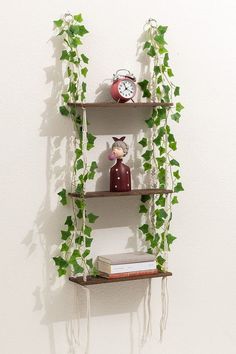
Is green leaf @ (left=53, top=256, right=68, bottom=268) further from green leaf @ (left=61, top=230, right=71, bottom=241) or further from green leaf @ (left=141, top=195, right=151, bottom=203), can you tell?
green leaf @ (left=141, top=195, right=151, bottom=203)

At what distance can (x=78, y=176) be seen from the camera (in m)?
2.67

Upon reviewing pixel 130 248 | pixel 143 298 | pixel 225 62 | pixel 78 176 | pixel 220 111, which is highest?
pixel 225 62

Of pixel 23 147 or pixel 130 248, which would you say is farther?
pixel 130 248

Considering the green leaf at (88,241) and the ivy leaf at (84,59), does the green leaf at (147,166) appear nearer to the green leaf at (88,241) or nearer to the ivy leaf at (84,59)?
the green leaf at (88,241)

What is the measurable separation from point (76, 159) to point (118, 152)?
6.5 inches

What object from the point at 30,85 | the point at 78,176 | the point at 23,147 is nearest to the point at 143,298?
the point at 78,176

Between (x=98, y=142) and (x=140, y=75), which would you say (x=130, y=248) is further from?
(x=140, y=75)

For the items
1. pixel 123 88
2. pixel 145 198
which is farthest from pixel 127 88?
pixel 145 198

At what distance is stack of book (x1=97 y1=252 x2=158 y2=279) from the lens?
8.56 feet

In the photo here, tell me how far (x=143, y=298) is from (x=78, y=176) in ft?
1.97

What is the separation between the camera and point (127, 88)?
262 centimetres

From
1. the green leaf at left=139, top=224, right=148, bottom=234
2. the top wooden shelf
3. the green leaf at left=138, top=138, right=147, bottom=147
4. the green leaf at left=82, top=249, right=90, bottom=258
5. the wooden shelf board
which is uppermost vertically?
the top wooden shelf

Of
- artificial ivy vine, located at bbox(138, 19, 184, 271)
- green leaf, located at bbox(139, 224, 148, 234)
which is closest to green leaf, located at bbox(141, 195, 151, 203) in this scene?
artificial ivy vine, located at bbox(138, 19, 184, 271)

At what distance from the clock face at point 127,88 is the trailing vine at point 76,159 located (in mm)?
139
